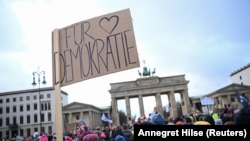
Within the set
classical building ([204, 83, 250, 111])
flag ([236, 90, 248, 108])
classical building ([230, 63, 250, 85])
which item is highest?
classical building ([230, 63, 250, 85])

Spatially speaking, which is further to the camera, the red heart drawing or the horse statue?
the horse statue

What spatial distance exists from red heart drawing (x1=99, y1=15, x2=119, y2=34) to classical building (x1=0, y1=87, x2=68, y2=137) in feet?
252

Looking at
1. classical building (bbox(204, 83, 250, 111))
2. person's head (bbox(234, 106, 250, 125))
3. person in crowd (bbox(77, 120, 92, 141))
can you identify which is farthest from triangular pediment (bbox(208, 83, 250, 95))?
person's head (bbox(234, 106, 250, 125))

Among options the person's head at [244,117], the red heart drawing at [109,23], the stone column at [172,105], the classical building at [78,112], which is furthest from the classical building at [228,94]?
the red heart drawing at [109,23]

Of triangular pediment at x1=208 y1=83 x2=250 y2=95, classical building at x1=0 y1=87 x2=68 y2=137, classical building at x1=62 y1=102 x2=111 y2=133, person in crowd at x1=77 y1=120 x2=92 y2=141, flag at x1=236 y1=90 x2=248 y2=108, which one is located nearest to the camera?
flag at x1=236 y1=90 x2=248 y2=108

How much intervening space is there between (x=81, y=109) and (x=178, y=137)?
3033 inches

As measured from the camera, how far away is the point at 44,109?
78750mm

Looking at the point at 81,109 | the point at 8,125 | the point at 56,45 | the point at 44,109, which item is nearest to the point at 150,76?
the point at 81,109

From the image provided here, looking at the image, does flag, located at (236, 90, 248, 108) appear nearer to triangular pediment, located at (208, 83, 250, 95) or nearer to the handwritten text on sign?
the handwritten text on sign

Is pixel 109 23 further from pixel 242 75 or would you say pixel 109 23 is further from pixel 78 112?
pixel 242 75

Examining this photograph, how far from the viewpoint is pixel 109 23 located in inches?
178

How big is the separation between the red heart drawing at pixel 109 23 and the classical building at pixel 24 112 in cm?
7690

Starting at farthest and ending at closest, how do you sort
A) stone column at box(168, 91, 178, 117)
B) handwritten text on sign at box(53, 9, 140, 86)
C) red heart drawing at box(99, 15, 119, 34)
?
1. stone column at box(168, 91, 178, 117)
2. red heart drawing at box(99, 15, 119, 34)
3. handwritten text on sign at box(53, 9, 140, 86)

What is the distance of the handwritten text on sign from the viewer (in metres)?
4.23
